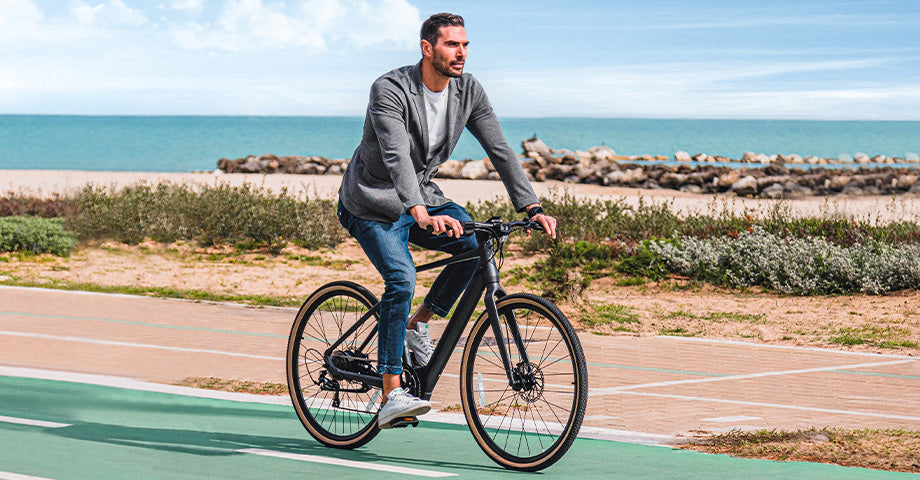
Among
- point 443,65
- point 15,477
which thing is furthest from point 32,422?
point 443,65

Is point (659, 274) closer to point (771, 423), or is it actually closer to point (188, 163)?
point (771, 423)

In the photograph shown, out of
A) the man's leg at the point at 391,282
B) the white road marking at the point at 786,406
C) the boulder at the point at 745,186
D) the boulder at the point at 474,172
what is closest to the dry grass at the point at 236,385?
the man's leg at the point at 391,282

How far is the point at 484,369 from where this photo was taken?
6.53 metres

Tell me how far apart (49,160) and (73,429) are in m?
80.8

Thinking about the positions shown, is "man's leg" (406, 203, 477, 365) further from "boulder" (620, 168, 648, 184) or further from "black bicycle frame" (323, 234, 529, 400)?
"boulder" (620, 168, 648, 184)

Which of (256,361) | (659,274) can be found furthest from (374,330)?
(659,274)

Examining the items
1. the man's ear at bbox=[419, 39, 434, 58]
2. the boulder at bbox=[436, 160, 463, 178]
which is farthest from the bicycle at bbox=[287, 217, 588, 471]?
the boulder at bbox=[436, 160, 463, 178]

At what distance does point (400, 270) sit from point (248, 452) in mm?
1361

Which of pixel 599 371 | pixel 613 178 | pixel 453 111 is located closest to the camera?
pixel 453 111

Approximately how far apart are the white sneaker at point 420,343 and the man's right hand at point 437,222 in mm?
803

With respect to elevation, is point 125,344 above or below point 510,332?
below

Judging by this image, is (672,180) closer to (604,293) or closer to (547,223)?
(604,293)

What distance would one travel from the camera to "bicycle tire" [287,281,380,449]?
6789 millimetres

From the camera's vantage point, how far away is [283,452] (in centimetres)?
659
